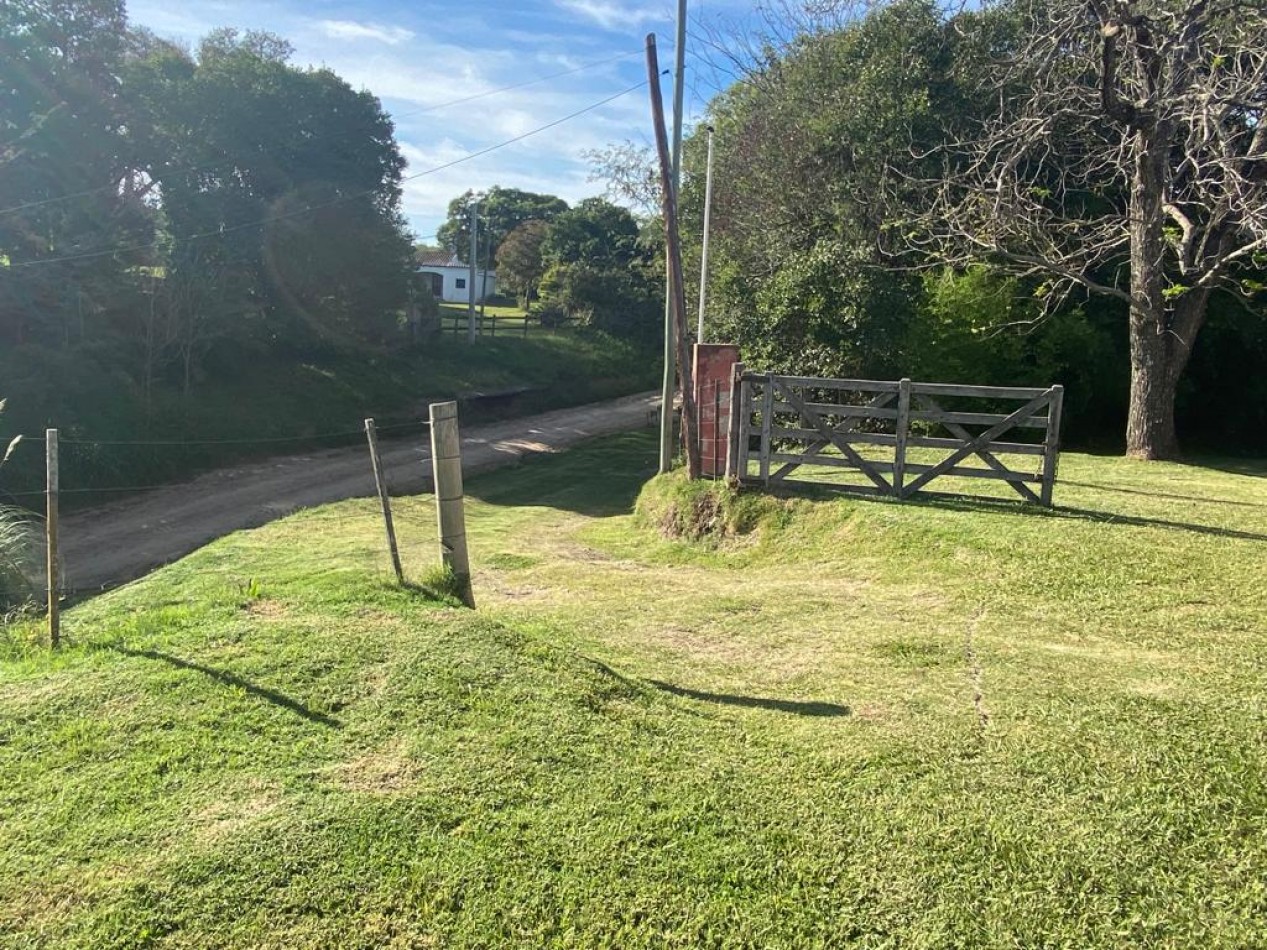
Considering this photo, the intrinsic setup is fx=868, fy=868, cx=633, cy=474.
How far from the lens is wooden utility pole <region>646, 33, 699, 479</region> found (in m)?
11.7

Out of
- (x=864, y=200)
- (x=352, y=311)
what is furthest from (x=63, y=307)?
(x=864, y=200)

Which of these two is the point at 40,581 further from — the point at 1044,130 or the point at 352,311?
the point at 352,311

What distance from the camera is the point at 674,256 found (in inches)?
480

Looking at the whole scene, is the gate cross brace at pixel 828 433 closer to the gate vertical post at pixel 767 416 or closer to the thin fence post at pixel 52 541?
the gate vertical post at pixel 767 416

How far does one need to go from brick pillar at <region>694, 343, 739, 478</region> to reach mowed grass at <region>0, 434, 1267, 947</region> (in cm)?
514

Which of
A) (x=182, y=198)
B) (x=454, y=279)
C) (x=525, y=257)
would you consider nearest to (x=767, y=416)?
(x=182, y=198)

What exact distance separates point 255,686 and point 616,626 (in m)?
2.87

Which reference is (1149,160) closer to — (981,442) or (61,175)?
(981,442)

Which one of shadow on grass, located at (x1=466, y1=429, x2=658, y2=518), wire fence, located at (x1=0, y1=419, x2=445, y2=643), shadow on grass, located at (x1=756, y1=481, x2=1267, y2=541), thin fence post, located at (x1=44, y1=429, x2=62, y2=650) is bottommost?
shadow on grass, located at (x1=466, y1=429, x2=658, y2=518)

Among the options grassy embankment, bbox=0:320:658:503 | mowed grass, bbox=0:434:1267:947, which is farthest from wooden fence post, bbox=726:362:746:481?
grassy embankment, bbox=0:320:658:503

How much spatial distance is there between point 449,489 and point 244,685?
7.41 ft

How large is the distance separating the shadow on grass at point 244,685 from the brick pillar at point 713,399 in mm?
8149

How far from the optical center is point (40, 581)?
28.7 feet

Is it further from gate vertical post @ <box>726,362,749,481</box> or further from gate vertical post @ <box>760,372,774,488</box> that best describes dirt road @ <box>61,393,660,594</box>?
gate vertical post @ <box>760,372,774,488</box>
